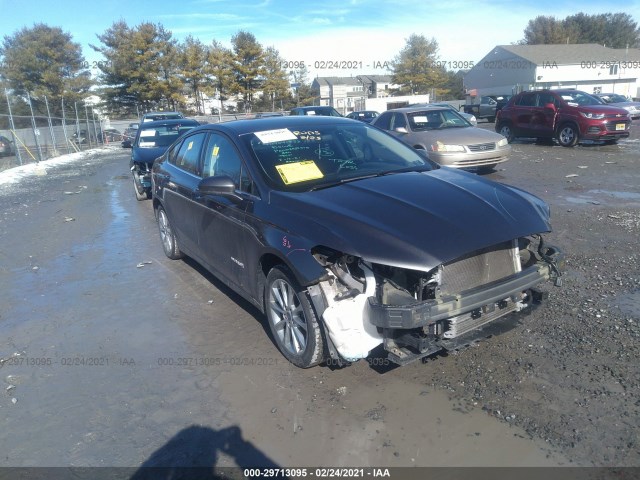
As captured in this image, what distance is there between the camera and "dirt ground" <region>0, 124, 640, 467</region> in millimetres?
2887

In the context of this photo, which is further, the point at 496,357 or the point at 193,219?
the point at 193,219

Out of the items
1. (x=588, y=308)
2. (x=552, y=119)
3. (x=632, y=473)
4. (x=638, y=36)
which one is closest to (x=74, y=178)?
(x=552, y=119)

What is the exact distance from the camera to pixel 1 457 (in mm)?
2998

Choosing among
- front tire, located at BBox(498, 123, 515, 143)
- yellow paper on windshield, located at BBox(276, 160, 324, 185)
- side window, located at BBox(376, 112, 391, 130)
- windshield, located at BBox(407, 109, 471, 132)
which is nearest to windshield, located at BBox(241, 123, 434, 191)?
yellow paper on windshield, located at BBox(276, 160, 324, 185)

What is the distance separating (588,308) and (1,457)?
4.43 m

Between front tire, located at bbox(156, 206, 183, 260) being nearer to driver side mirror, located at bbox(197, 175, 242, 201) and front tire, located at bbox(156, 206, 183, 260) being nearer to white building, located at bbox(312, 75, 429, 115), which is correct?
driver side mirror, located at bbox(197, 175, 242, 201)

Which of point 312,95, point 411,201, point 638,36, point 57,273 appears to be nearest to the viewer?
point 411,201

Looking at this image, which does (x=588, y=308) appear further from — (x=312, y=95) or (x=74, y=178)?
(x=312, y=95)

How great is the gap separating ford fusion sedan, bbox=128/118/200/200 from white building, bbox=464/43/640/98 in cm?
4770

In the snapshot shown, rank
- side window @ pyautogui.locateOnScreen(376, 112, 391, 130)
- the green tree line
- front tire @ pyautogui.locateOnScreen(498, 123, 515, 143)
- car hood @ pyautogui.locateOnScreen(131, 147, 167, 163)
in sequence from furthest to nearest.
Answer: the green tree line → front tire @ pyautogui.locateOnScreen(498, 123, 515, 143) → side window @ pyautogui.locateOnScreen(376, 112, 391, 130) → car hood @ pyautogui.locateOnScreen(131, 147, 167, 163)

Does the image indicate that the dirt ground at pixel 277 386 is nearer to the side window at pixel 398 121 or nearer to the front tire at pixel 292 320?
the front tire at pixel 292 320

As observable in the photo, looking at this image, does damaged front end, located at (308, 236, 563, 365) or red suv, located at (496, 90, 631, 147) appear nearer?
damaged front end, located at (308, 236, 563, 365)

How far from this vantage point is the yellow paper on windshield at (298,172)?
398cm

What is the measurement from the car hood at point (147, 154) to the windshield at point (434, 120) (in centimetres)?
582
